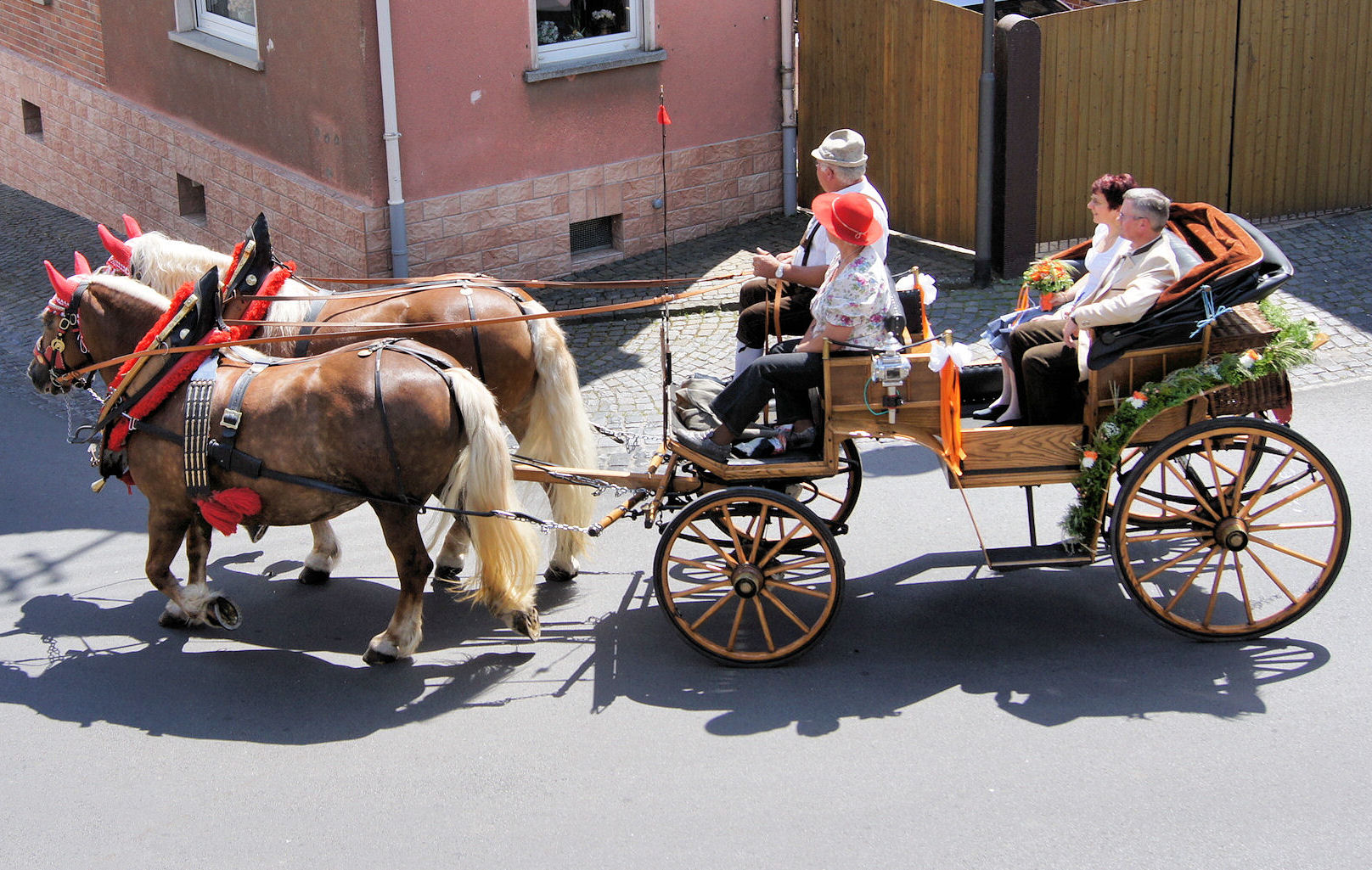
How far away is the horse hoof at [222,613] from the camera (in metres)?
5.82

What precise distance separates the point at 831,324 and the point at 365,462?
2.04m

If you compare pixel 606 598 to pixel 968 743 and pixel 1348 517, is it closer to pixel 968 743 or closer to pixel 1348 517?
pixel 968 743

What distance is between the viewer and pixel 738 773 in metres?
4.89

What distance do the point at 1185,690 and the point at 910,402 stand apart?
5.25 ft

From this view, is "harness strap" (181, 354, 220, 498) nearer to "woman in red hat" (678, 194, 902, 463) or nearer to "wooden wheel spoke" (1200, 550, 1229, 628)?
"woman in red hat" (678, 194, 902, 463)

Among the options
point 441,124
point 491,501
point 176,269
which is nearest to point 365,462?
point 491,501

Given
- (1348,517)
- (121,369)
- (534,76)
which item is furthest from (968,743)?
(534,76)

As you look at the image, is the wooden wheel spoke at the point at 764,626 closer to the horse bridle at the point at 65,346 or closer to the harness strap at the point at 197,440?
the harness strap at the point at 197,440

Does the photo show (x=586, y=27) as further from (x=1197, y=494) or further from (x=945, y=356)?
(x=1197, y=494)

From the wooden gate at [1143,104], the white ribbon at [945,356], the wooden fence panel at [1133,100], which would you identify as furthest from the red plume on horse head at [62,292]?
the wooden fence panel at [1133,100]

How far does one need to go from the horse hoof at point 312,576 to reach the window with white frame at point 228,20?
6.16 metres

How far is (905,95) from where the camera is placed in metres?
11.1

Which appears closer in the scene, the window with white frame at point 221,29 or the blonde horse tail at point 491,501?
the blonde horse tail at point 491,501

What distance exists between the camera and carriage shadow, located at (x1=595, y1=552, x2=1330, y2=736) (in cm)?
524
